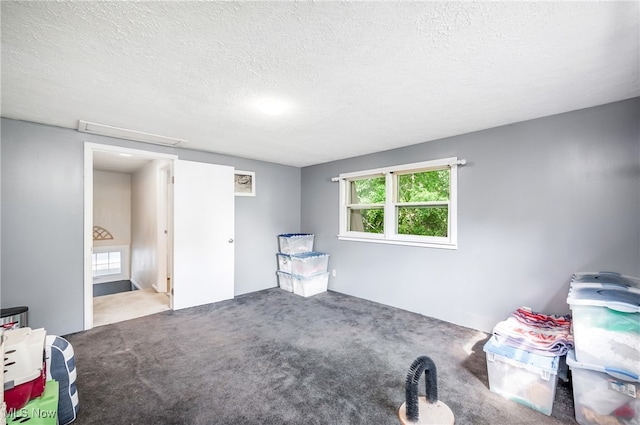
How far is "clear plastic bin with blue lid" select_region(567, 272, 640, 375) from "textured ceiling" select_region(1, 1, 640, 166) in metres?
1.47

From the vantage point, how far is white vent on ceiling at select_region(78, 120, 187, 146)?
9.37 ft

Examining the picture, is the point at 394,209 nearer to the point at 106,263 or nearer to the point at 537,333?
the point at 537,333

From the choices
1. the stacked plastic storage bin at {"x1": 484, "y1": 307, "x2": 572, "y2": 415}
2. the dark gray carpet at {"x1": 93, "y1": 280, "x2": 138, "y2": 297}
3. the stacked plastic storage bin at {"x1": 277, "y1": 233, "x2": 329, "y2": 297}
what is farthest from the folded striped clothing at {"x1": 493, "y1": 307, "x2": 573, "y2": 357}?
the dark gray carpet at {"x1": 93, "y1": 280, "x2": 138, "y2": 297}

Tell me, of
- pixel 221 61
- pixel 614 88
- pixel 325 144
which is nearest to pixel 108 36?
pixel 221 61

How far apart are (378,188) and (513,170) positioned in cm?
182

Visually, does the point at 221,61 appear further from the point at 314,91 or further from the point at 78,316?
the point at 78,316

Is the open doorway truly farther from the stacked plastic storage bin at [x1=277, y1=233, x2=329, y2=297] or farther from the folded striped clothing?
the folded striped clothing

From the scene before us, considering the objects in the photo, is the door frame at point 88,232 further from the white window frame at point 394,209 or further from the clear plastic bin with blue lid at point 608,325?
the clear plastic bin with blue lid at point 608,325

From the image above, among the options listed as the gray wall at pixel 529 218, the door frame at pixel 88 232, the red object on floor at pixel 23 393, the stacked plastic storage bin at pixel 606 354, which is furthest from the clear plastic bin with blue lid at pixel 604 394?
the door frame at pixel 88 232

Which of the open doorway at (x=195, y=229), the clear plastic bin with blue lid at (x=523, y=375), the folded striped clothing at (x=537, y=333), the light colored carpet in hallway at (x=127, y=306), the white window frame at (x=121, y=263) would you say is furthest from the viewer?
the white window frame at (x=121, y=263)

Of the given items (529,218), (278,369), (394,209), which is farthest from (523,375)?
(394,209)

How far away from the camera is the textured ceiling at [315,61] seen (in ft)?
4.27

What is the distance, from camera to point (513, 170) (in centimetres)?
285

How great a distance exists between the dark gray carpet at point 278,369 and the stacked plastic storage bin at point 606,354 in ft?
0.68
